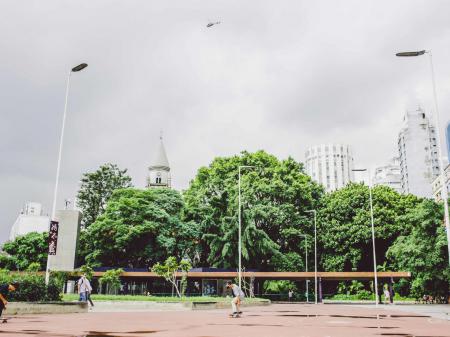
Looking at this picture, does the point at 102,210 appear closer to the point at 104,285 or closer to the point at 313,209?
the point at 104,285

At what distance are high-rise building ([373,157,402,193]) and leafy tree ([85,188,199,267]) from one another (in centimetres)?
9099

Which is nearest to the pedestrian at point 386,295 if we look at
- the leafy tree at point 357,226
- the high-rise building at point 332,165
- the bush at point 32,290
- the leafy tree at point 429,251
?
the leafy tree at point 357,226

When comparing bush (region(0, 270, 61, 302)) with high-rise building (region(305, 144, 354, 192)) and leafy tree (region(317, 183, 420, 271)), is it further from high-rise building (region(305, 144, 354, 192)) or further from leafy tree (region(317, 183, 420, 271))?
high-rise building (region(305, 144, 354, 192))

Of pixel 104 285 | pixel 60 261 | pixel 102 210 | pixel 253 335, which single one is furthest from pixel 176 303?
pixel 102 210

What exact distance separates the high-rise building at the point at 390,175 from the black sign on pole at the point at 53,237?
11787cm

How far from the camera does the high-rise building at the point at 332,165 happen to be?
543ft

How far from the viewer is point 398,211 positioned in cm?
5072

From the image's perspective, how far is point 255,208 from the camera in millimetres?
46688

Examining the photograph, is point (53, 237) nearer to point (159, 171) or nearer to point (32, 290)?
point (32, 290)

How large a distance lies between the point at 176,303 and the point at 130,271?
71.5ft

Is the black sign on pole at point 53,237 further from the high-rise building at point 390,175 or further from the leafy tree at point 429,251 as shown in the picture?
the high-rise building at point 390,175

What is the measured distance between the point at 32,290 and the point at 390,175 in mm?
122806

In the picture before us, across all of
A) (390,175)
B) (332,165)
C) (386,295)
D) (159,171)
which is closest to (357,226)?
(386,295)

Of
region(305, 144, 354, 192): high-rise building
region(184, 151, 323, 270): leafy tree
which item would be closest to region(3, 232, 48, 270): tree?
region(184, 151, 323, 270): leafy tree
